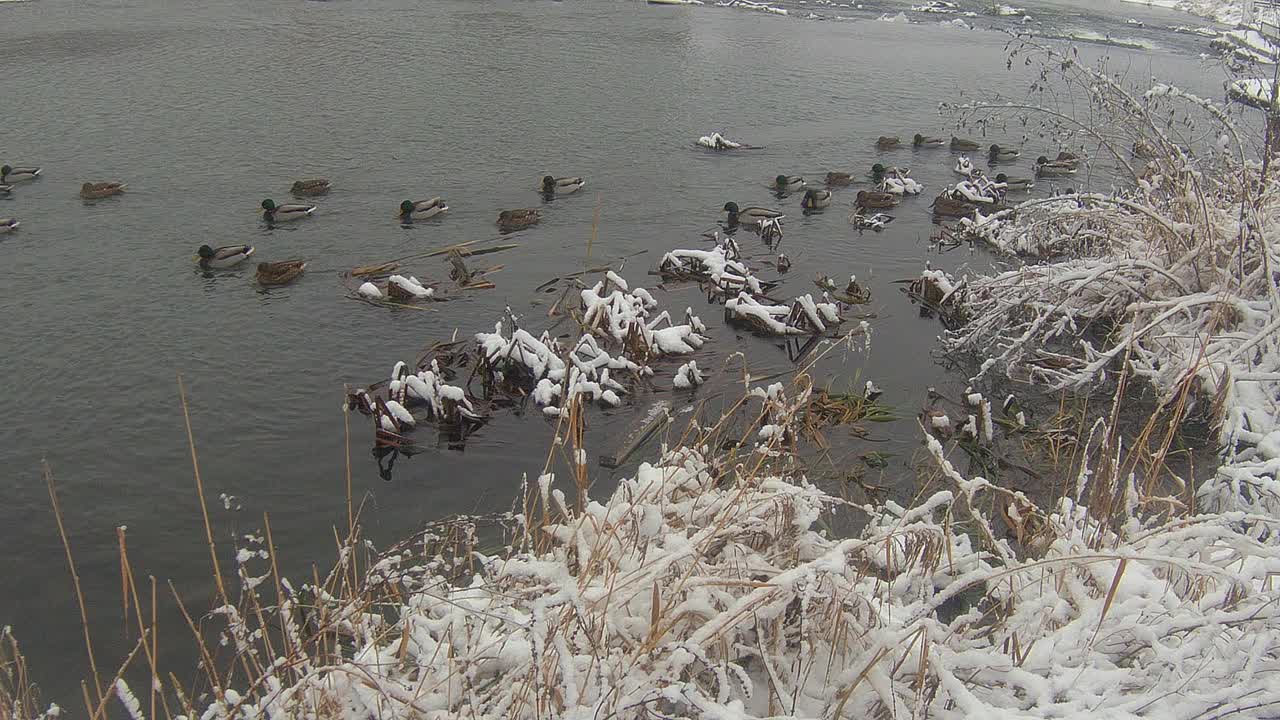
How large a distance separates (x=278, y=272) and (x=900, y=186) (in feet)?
39.3

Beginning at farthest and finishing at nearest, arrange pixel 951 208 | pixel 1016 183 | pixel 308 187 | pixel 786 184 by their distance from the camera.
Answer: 1. pixel 1016 183
2. pixel 786 184
3. pixel 951 208
4. pixel 308 187

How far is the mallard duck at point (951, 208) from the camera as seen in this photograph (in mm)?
17875

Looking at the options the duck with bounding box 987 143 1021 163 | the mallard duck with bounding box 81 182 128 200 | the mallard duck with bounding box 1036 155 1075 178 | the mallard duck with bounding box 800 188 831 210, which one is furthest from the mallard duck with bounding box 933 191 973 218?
the mallard duck with bounding box 81 182 128 200

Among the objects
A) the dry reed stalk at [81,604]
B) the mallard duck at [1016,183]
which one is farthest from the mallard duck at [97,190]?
the mallard duck at [1016,183]

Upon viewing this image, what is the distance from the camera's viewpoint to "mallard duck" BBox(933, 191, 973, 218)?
17.9 metres

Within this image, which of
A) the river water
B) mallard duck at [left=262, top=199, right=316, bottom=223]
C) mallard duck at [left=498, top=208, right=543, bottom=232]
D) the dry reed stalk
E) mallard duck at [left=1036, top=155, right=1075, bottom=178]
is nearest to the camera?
the dry reed stalk

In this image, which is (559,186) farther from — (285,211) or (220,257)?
(220,257)

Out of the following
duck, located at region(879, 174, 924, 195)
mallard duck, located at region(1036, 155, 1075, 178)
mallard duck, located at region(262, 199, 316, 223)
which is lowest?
mallard duck, located at region(262, 199, 316, 223)

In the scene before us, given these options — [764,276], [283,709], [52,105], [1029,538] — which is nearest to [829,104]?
[764,276]

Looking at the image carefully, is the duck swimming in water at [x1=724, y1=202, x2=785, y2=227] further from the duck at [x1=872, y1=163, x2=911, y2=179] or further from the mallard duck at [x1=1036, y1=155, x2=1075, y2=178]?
the mallard duck at [x1=1036, y1=155, x2=1075, y2=178]

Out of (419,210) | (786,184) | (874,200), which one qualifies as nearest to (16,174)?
(419,210)

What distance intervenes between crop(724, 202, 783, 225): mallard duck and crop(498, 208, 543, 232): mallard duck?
3476mm

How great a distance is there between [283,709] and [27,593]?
4.79 m

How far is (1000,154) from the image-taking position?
21.9 m
